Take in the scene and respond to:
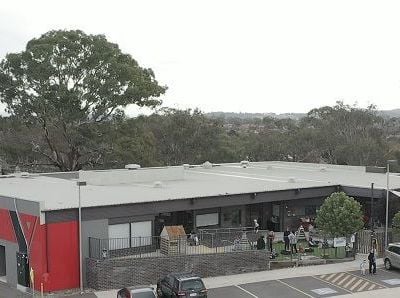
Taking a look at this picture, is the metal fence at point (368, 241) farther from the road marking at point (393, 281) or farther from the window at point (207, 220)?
the window at point (207, 220)

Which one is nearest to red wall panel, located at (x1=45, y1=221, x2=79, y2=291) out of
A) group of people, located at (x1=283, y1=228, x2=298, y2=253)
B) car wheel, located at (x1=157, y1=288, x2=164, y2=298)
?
car wheel, located at (x1=157, y1=288, x2=164, y2=298)

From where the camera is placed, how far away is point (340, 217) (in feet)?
103

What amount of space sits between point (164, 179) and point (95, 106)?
57.6 ft

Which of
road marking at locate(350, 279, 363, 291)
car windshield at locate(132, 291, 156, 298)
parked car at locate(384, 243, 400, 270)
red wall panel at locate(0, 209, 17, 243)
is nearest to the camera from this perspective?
car windshield at locate(132, 291, 156, 298)

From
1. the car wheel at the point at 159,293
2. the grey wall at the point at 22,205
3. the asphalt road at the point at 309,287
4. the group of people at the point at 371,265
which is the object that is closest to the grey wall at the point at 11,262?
the asphalt road at the point at 309,287

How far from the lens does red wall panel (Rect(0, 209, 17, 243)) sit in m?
28.2

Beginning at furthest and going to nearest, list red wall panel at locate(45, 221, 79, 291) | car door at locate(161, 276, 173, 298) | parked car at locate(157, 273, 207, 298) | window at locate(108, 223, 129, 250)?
window at locate(108, 223, 129, 250)
red wall panel at locate(45, 221, 79, 291)
car door at locate(161, 276, 173, 298)
parked car at locate(157, 273, 207, 298)

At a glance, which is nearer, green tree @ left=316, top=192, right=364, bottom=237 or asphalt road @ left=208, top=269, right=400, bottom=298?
asphalt road @ left=208, top=269, right=400, bottom=298

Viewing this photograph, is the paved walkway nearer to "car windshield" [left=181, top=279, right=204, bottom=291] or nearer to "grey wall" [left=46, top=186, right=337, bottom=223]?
"car windshield" [left=181, top=279, right=204, bottom=291]

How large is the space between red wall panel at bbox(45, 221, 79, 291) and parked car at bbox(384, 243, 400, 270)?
16.2 metres

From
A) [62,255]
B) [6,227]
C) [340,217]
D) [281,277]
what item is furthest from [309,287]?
[6,227]

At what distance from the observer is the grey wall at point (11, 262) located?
28.0 metres

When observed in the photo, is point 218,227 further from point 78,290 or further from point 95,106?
point 95,106

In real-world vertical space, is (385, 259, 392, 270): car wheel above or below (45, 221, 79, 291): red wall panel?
→ below
